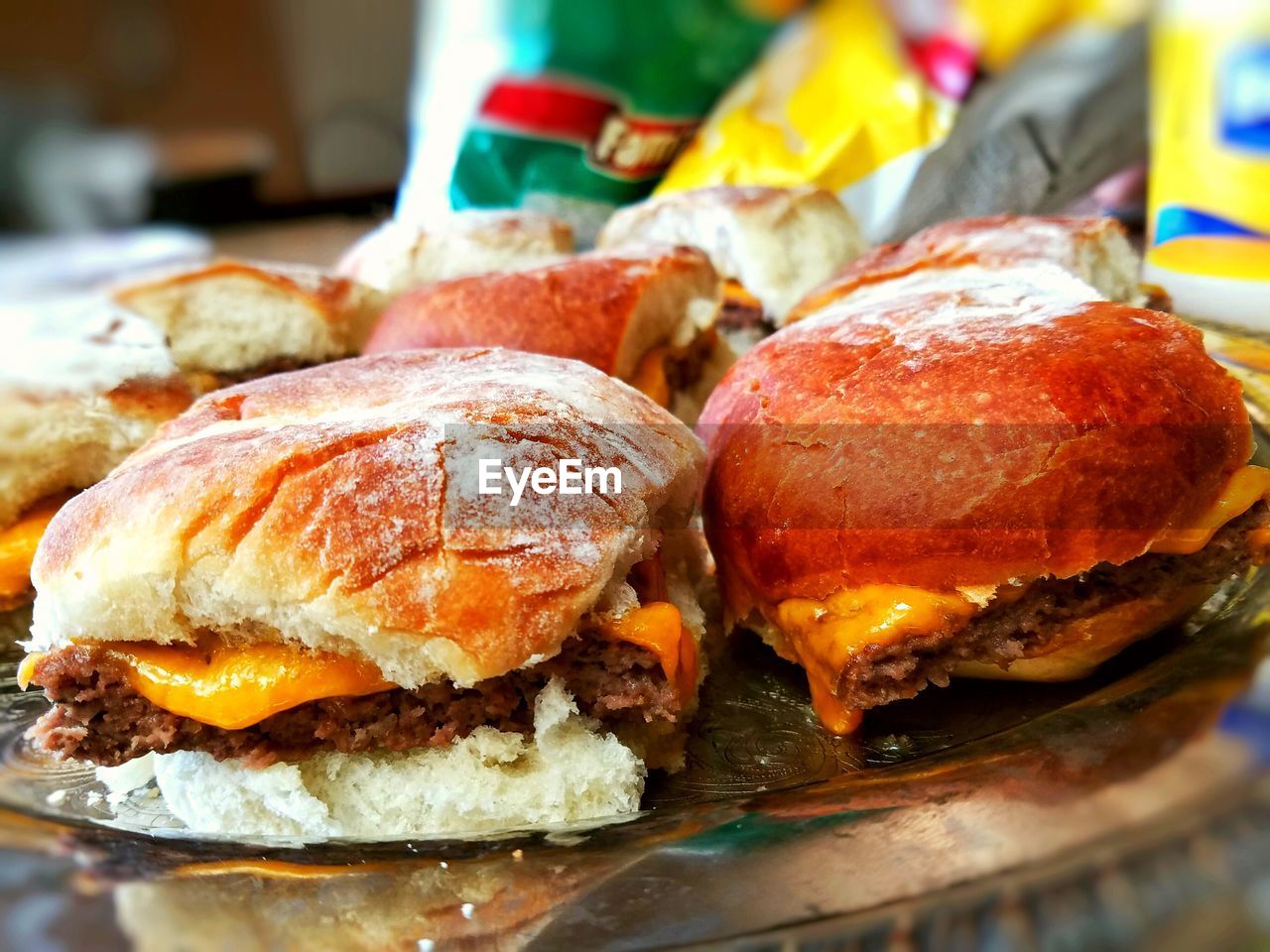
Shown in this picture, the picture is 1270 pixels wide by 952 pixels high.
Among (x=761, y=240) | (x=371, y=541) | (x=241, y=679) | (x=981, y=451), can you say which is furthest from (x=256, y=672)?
(x=761, y=240)

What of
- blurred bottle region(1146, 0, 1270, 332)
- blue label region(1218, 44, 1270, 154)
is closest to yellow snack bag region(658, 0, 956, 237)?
blurred bottle region(1146, 0, 1270, 332)

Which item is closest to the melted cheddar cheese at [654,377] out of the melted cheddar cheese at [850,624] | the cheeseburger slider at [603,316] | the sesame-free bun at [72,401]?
the cheeseburger slider at [603,316]

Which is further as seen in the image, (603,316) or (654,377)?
(654,377)

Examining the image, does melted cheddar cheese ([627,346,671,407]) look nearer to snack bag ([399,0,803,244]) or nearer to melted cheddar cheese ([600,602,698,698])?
melted cheddar cheese ([600,602,698,698])

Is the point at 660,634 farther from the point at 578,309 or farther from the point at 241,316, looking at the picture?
the point at 241,316

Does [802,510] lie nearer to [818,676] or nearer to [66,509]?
[818,676]

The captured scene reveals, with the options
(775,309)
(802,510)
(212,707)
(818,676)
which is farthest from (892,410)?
(775,309)
